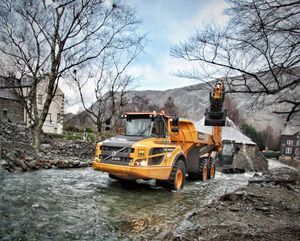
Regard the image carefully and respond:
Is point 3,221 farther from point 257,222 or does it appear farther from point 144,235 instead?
point 257,222

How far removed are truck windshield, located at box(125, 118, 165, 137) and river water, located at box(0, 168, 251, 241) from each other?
188 centimetres

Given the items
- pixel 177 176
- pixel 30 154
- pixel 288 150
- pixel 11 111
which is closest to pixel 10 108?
pixel 11 111

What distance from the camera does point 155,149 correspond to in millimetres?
8297

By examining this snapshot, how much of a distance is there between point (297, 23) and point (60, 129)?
120ft

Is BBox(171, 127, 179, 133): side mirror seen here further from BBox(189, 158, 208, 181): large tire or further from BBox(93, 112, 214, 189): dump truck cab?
BBox(189, 158, 208, 181): large tire

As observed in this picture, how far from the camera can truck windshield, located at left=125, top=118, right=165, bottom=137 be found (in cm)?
906

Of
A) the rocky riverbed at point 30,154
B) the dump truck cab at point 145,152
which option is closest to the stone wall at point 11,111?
the rocky riverbed at point 30,154

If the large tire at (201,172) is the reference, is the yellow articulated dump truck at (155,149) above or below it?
above

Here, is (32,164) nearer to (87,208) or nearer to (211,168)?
(87,208)

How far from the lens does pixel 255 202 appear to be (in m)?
6.56

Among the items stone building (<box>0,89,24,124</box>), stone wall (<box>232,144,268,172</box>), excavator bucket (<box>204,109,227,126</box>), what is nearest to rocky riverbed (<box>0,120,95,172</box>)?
excavator bucket (<box>204,109,227,126</box>)

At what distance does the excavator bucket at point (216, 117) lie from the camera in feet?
38.3

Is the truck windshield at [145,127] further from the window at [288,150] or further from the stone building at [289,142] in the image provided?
the window at [288,150]

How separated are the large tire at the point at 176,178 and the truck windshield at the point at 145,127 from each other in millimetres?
1192
